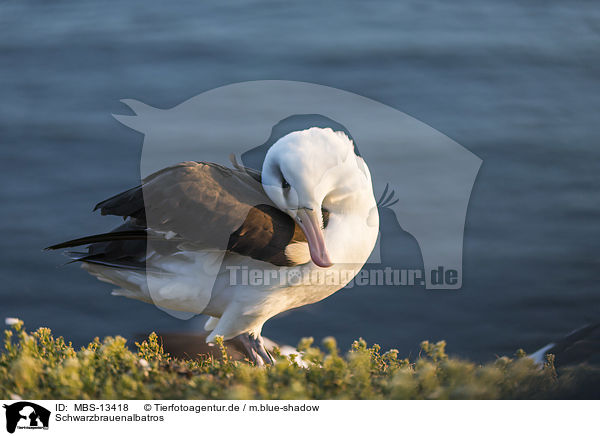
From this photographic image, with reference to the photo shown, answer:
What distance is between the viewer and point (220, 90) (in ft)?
35.8

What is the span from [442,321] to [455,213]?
4.69 ft

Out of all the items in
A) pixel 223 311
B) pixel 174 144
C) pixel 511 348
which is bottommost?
pixel 511 348

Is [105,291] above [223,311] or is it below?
below

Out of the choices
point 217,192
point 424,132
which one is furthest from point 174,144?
point 217,192

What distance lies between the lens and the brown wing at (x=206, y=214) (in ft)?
15.1

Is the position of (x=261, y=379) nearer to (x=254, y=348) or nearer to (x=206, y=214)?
(x=206, y=214)

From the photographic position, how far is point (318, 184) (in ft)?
14.9
